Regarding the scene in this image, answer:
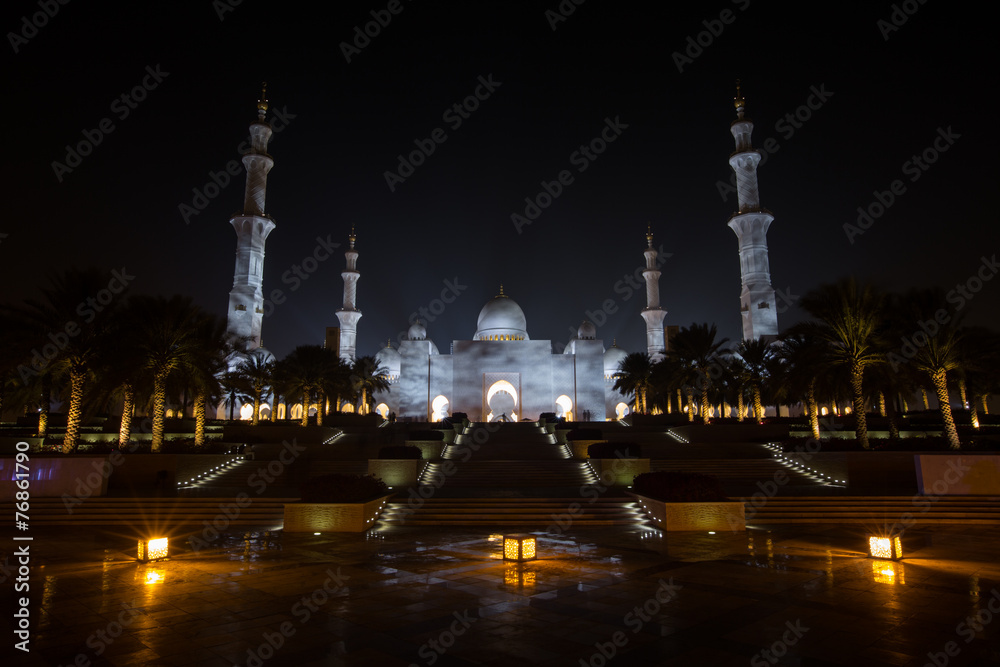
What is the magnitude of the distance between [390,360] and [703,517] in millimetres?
53066

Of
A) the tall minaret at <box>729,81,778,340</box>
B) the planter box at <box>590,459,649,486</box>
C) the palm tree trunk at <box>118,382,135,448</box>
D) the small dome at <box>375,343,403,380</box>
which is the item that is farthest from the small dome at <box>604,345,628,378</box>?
the palm tree trunk at <box>118,382,135,448</box>

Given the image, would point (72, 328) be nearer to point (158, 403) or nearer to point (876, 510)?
point (158, 403)

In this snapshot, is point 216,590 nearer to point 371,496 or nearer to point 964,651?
point 371,496

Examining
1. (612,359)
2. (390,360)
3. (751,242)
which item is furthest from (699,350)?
(390,360)

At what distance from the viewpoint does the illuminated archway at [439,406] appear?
49906mm

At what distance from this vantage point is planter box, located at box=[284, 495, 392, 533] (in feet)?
38.1

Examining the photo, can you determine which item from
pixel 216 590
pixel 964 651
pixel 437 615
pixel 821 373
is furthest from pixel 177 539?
pixel 821 373

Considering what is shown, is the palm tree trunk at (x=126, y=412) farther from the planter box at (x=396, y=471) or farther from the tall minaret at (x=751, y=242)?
the tall minaret at (x=751, y=242)

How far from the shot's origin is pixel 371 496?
41.3 ft

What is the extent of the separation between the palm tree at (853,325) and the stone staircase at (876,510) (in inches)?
281

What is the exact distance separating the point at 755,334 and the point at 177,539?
39.8 m

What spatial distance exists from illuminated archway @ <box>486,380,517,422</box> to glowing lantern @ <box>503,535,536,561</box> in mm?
38831

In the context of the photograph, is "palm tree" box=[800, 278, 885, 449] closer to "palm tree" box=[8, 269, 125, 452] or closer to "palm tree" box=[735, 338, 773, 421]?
"palm tree" box=[735, 338, 773, 421]

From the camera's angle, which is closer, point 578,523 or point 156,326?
point 578,523
